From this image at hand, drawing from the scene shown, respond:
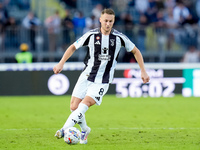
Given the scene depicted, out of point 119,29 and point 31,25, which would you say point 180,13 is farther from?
point 31,25

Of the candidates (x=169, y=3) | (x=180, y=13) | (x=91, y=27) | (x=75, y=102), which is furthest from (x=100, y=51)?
(x=169, y=3)

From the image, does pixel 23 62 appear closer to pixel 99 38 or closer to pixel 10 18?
pixel 10 18

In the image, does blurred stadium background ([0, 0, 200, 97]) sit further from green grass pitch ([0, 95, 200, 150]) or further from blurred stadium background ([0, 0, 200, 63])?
green grass pitch ([0, 95, 200, 150])

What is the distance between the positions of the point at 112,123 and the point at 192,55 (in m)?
9.83

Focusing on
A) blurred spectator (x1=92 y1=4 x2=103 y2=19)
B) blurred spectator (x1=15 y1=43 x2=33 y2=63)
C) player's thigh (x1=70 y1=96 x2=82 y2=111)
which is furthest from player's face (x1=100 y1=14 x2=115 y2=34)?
blurred spectator (x1=92 y1=4 x2=103 y2=19)

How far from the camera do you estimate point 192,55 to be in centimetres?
1977

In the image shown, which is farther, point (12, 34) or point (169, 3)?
point (169, 3)

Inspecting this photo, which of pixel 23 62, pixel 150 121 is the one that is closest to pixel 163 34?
pixel 23 62

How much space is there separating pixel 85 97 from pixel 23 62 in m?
11.8

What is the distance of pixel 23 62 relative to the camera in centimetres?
1900

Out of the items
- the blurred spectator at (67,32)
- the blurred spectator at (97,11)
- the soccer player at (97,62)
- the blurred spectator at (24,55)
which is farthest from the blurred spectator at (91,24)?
the soccer player at (97,62)

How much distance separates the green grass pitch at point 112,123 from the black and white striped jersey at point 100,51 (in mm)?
1076

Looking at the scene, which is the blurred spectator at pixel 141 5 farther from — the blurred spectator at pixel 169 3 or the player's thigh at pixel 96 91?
the player's thigh at pixel 96 91

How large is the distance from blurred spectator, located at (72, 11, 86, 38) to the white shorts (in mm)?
11789
